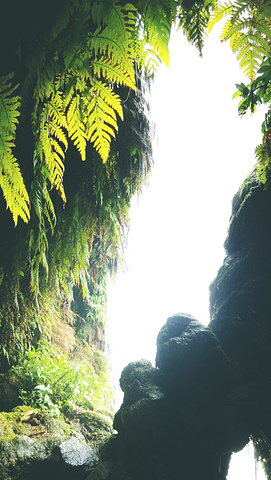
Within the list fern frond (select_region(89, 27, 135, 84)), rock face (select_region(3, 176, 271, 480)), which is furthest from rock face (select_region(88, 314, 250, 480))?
fern frond (select_region(89, 27, 135, 84))

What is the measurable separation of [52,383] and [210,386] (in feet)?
7.83

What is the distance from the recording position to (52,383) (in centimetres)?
365

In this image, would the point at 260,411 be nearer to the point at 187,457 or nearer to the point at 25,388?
the point at 187,457

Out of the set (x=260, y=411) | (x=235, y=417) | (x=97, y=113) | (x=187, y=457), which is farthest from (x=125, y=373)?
(x=97, y=113)

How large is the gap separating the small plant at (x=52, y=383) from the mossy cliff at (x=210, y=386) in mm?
666

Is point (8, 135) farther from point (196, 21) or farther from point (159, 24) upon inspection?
point (196, 21)

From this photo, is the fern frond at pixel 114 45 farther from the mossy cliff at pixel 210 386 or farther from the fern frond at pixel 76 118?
the mossy cliff at pixel 210 386

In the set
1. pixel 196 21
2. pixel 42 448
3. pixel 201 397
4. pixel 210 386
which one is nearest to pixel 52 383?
pixel 42 448

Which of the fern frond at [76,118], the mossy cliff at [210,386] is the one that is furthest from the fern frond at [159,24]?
the mossy cliff at [210,386]

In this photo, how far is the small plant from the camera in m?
3.37

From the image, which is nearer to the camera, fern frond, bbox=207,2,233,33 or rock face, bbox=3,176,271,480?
fern frond, bbox=207,2,233,33

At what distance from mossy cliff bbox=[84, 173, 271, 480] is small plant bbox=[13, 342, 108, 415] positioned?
26.2 inches

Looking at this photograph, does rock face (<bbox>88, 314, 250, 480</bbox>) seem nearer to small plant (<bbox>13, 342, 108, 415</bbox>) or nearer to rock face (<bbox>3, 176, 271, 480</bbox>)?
rock face (<bbox>3, 176, 271, 480</bbox>)

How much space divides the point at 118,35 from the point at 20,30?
0.95m
